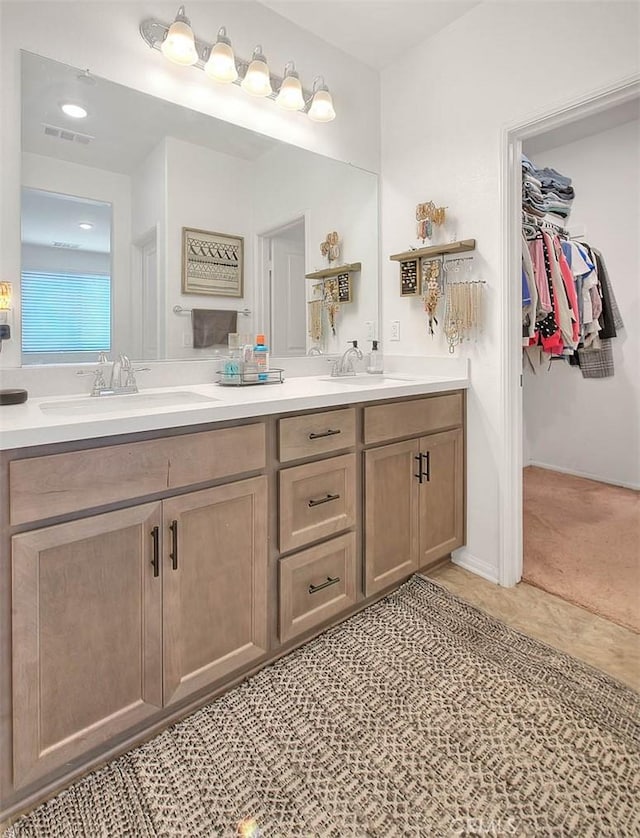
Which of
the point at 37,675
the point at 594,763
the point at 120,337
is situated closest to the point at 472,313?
the point at 120,337

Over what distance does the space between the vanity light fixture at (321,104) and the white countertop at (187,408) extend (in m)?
1.21

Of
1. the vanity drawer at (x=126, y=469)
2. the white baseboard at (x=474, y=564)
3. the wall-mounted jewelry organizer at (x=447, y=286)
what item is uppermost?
the wall-mounted jewelry organizer at (x=447, y=286)

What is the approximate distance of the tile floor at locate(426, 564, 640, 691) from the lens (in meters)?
1.65

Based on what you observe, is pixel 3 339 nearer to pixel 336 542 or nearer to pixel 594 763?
pixel 336 542

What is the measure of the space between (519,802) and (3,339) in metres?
1.89

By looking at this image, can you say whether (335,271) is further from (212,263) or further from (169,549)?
(169,549)

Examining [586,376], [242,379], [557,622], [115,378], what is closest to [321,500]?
[242,379]

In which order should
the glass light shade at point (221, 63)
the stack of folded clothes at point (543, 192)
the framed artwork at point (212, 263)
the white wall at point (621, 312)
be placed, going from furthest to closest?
the white wall at point (621, 312)
the stack of folded clothes at point (543, 192)
the framed artwork at point (212, 263)
the glass light shade at point (221, 63)

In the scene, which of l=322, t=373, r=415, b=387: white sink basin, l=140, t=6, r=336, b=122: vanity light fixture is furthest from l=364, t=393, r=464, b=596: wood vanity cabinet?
l=140, t=6, r=336, b=122: vanity light fixture

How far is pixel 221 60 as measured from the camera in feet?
6.04

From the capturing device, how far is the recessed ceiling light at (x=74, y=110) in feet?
5.36

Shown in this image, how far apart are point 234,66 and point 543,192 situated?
194 centimetres

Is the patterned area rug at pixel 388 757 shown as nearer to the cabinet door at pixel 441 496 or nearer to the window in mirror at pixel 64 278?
the cabinet door at pixel 441 496

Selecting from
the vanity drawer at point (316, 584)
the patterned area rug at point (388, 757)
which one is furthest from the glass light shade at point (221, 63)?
the patterned area rug at point (388, 757)
